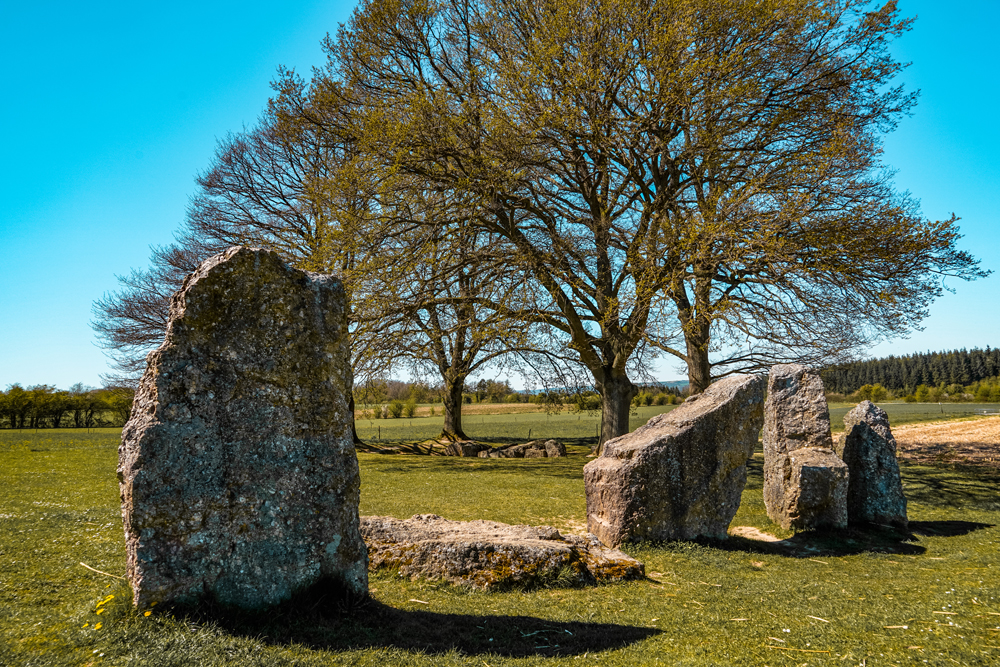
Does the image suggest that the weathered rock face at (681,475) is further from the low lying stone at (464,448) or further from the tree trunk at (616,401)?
the low lying stone at (464,448)

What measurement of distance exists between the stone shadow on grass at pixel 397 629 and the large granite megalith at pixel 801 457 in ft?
22.4

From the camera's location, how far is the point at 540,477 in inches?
710

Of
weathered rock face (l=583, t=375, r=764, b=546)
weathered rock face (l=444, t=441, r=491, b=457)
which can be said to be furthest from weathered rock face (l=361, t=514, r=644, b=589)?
weathered rock face (l=444, t=441, r=491, b=457)

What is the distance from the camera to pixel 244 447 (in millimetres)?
5391

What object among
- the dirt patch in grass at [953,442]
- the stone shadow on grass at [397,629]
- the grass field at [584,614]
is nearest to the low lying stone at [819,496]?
the grass field at [584,614]

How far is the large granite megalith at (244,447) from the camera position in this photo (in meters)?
5.02

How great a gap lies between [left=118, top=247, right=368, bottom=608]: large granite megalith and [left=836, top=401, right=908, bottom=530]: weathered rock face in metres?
10.4

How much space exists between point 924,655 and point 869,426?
8233 millimetres

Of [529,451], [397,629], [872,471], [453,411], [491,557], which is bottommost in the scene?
[529,451]

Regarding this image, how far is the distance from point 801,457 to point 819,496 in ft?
2.58

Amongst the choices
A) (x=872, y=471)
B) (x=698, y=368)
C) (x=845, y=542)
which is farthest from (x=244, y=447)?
(x=698, y=368)

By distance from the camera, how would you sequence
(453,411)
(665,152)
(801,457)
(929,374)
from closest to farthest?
(801,457)
(665,152)
(453,411)
(929,374)

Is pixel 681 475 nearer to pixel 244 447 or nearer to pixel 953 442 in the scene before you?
pixel 244 447

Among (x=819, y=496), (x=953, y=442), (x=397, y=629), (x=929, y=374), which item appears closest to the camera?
(x=397, y=629)
